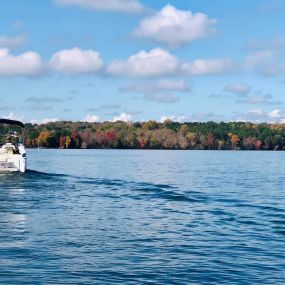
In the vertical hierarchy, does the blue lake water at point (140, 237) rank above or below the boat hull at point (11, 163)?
below

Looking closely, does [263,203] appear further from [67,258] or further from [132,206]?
[67,258]

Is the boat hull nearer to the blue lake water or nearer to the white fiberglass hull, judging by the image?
the white fiberglass hull

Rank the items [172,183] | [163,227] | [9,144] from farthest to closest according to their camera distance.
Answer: [9,144], [172,183], [163,227]

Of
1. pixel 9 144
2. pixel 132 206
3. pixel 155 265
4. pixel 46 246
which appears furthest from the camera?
pixel 9 144

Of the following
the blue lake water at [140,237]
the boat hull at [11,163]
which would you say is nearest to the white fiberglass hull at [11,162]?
the boat hull at [11,163]

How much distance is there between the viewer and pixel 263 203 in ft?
114

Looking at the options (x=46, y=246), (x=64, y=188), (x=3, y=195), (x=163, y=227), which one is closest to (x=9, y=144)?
(x=64, y=188)

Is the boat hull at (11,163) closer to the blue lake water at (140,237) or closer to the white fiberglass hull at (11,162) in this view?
the white fiberglass hull at (11,162)

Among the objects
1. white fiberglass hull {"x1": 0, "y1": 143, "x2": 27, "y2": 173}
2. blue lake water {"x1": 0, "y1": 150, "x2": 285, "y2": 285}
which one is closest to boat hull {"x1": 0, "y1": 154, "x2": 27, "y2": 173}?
white fiberglass hull {"x1": 0, "y1": 143, "x2": 27, "y2": 173}

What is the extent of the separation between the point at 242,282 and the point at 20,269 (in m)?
6.16

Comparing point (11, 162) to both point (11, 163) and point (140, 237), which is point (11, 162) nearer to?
point (11, 163)

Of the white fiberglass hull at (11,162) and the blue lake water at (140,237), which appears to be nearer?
the blue lake water at (140,237)

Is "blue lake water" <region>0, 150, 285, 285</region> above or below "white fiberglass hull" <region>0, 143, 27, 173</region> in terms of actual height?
below

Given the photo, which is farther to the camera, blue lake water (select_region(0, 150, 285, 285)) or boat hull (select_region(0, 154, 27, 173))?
boat hull (select_region(0, 154, 27, 173))
